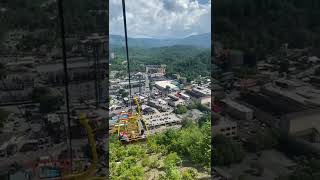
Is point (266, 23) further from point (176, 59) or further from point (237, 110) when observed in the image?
point (176, 59)

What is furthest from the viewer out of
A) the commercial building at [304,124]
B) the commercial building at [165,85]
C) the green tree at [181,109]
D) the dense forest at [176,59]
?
the commercial building at [165,85]

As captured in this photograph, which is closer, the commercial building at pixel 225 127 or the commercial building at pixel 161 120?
the commercial building at pixel 225 127

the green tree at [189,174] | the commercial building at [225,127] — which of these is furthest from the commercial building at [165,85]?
the commercial building at [225,127]

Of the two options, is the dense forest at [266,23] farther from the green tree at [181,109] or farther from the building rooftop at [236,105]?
the green tree at [181,109]

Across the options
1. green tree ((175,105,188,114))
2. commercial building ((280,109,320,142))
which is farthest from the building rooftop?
green tree ((175,105,188,114))

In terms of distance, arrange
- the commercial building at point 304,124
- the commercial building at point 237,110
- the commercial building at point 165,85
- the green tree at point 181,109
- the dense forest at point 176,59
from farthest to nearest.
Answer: the commercial building at point 165,85, the green tree at point 181,109, the dense forest at point 176,59, the commercial building at point 237,110, the commercial building at point 304,124

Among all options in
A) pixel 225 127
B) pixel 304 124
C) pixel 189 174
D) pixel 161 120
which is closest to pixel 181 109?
pixel 161 120

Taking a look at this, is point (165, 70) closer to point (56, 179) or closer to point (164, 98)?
point (164, 98)

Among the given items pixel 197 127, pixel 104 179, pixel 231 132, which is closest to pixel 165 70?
pixel 197 127
